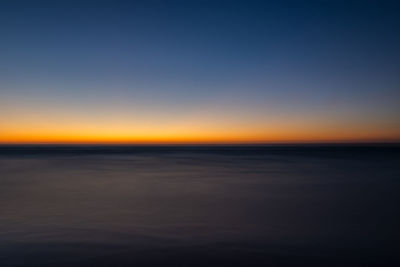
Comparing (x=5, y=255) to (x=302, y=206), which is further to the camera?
(x=302, y=206)

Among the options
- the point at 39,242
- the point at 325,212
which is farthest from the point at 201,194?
the point at 39,242

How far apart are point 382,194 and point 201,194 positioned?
632 centimetres

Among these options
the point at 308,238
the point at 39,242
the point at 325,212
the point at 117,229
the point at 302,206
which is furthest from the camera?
the point at 302,206

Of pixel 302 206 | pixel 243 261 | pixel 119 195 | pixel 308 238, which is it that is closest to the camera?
pixel 243 261

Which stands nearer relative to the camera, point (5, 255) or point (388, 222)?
point (5, 255)

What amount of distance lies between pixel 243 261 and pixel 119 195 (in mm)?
6793

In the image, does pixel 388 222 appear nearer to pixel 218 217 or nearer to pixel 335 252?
pixel 335 252

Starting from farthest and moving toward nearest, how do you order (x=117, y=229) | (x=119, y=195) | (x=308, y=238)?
(x=119, y=195) → (x=117, y=229) → (x=308, y=238)

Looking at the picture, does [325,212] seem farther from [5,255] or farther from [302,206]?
[5,255]

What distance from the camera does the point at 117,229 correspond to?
6.06 metres

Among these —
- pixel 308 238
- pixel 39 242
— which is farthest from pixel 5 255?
pixel 308 238

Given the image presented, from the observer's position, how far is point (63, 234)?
562 cm

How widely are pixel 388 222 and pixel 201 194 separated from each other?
573 cm

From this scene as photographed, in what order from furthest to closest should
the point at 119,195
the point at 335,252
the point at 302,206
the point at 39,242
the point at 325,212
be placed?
the point at 119,195
the point at 302,206
the point at 325,212
the point at 39,242
the point at 335,252
